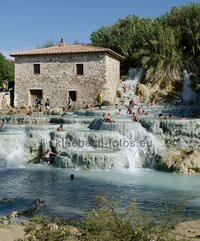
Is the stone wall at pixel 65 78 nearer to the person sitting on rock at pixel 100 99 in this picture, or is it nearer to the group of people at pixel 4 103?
the person sitting on rock at pixel 100 99

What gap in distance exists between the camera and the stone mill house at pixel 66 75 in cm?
3375

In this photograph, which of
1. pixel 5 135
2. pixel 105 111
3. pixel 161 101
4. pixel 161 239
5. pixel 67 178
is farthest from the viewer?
pixel 161 101

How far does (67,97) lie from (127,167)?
596 inches

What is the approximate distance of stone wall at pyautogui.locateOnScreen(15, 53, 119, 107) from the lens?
33.8m

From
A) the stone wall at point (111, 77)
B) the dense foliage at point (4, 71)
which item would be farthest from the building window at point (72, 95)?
the dense foliage at point (4, 71)

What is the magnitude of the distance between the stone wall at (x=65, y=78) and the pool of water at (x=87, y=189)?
47.4ft

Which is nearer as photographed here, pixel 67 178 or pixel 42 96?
pixel 67 178

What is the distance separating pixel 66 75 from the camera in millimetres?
34438

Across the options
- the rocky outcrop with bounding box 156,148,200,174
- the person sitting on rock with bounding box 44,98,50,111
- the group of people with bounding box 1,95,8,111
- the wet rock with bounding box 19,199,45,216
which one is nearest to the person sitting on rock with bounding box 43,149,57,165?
the rocky outcrop with bounding box 156,148,200,174

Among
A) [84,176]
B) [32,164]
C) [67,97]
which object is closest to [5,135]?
[32,164]

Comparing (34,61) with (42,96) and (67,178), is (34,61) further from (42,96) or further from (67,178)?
(67,178)

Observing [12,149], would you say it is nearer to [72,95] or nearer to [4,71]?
[72,95]

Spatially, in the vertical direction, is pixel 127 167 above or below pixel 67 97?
below

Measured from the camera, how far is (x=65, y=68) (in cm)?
3444
